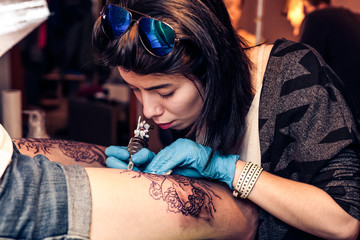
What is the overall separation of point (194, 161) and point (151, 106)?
7.6 inches

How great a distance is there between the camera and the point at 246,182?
102cm

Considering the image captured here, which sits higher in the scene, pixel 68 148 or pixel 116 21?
pixel 116 21

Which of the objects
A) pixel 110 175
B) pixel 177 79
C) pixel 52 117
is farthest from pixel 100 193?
pixel 52 117

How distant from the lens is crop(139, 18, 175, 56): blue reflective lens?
39.2 inches

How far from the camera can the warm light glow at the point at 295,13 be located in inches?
116

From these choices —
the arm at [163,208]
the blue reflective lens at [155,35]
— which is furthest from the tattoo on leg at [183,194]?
the blue reflective lens at [155,35]

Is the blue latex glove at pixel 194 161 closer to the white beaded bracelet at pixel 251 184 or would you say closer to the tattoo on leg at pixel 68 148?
the white beaded bracelet at pixel 251 184

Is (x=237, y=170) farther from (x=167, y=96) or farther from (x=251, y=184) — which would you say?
(x=167, y=96)

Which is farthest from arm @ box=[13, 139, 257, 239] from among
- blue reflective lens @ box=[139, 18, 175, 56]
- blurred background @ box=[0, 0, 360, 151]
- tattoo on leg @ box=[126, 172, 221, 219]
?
blurred background @ box=[0, 0, 360, 151]

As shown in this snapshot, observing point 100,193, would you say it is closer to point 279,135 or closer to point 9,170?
point 9,170

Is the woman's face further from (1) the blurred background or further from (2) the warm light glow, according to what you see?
(2) the warm light glow

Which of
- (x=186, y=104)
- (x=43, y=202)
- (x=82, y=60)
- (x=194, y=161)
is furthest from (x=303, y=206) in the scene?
(x=82, y=60)

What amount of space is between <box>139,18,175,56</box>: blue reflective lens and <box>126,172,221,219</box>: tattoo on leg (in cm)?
32

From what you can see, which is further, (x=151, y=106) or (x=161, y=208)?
(x=151, y=106)
